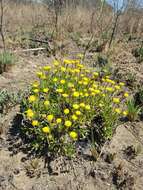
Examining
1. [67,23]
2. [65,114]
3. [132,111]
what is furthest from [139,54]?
[65,114]

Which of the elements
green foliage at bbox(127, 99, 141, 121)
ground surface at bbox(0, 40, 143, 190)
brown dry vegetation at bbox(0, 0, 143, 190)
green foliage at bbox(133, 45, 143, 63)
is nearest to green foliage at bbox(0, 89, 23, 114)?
brown dry vegetation at bbox(0, 0, 143, 190)

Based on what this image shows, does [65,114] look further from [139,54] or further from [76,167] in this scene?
[139,54]

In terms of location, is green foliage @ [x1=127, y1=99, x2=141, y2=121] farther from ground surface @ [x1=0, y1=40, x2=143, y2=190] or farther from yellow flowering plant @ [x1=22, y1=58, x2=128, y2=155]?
yellow flowering plant @ [x1=22, y1=58, x2=128, y2=155]

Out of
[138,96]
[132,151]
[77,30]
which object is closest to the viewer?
[132,151]

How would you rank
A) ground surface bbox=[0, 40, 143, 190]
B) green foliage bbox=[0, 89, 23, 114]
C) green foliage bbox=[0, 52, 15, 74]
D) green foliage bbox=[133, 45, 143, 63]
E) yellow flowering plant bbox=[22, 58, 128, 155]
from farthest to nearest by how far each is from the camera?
green foliage bbox=[133, 45, 143, 63], green foliage bbox=[0, 52, 15, 74], green foliage bbox=[0, 89, 23, 114], yellow flowering plant bbox=[22, 58, 128, 155], ground surface bbox=[0, 40, 143, 190]

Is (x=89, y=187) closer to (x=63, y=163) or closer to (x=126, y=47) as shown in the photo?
(x=63, y=163)

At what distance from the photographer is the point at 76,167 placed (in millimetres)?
2832

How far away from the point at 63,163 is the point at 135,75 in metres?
2.96

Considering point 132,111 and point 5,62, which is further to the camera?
point 5,62

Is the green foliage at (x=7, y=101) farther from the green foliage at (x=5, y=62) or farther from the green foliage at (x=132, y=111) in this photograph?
the green foliage at (x=132, y=111)

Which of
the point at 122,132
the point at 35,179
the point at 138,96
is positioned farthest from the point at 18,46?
the point at 35,179

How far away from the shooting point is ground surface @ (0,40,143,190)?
263cm

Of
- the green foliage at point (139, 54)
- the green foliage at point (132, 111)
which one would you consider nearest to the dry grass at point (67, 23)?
the green foliage at point (139, 54)

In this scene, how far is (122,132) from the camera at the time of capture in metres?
3.50
